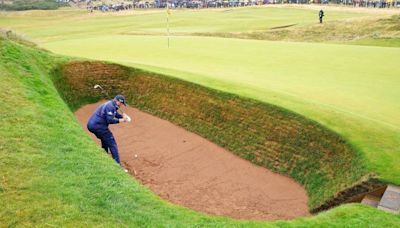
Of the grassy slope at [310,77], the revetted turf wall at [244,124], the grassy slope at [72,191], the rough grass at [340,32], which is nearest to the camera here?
the grassy slope at [72,191]

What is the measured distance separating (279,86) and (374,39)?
22.8 meters

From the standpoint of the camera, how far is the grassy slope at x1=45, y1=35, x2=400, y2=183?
9.98 meters

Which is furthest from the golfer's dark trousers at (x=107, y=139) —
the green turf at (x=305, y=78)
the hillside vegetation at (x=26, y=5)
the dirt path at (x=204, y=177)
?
the hillside vegetation at (x=26, y=5)

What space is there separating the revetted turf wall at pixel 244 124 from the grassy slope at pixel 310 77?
0.34m

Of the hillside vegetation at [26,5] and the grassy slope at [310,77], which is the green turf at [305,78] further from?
the hillside vegetation at [26,5]

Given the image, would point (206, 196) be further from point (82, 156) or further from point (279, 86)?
point (279, 86)

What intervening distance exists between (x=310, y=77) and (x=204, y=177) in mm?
7063

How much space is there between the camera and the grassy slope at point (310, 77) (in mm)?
9984

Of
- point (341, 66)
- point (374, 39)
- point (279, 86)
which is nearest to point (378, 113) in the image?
point (279, 86)

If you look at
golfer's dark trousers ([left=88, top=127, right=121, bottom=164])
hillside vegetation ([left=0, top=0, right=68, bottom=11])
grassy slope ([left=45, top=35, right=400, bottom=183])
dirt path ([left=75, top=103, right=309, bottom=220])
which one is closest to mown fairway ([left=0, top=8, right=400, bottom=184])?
grassy slope ([left=45, top=35, right=400, bottom=183])

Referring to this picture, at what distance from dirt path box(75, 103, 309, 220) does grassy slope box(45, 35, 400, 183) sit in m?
1.71

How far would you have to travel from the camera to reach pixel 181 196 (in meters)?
9.66

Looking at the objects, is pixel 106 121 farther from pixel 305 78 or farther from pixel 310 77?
pixel 310 77

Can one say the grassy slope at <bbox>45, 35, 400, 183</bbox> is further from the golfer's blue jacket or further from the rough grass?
the rough grass
